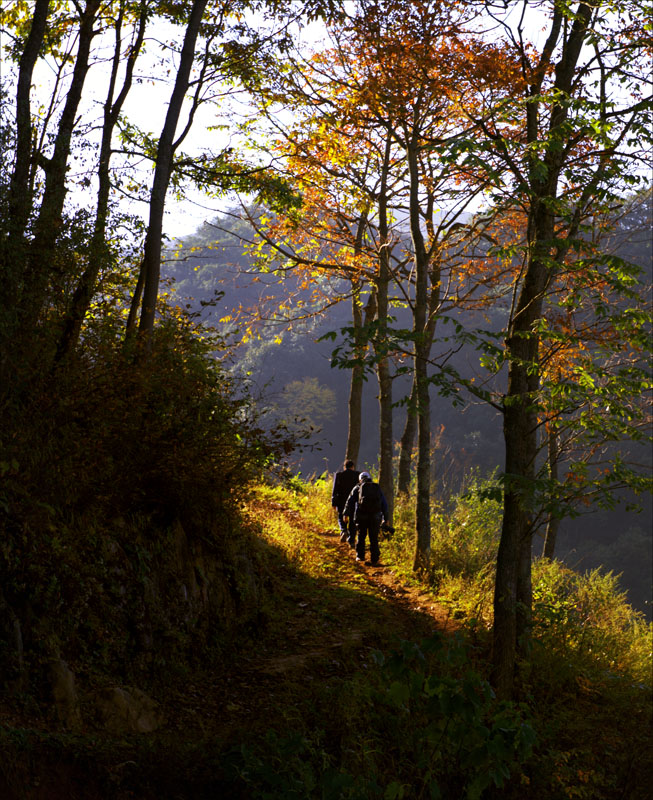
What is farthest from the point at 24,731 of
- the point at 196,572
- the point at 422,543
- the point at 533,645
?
the point at 422,543

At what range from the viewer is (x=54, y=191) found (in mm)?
6453

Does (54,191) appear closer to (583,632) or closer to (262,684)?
(262,684)

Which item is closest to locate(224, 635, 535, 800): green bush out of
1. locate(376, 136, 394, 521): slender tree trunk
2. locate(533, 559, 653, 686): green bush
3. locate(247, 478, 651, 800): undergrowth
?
locate(247, 478, 651, 800): undergrowth

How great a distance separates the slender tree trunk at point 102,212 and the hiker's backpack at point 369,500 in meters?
5.98

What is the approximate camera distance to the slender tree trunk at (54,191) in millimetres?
5680

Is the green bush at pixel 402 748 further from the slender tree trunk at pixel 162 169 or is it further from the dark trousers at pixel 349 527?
the dark trousers at pixel 349 527

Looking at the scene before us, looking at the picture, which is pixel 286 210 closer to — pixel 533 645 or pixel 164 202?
pixel 164 202

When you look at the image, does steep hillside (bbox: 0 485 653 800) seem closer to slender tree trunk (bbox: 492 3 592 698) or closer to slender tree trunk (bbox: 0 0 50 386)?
slender tree trunk (bbox: 492 3 592 698)

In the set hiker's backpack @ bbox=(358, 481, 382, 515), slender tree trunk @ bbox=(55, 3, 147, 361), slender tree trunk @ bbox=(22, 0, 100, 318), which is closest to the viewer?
slender tree trunk @ bbox=(22, 0, 100, 318)

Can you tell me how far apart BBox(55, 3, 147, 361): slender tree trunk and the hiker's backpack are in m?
5.98

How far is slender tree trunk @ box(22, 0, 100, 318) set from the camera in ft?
18.6

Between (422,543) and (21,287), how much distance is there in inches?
284

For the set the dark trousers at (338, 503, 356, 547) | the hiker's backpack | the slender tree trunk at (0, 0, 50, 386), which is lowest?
the dark trousers at (338, 503, 356, 547)

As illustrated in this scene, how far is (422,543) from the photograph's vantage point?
10430 mm
